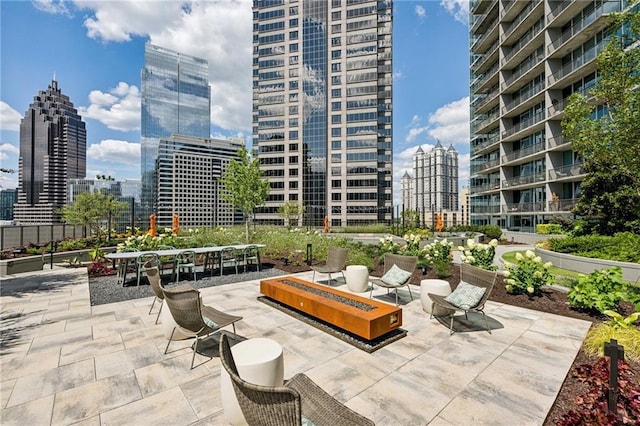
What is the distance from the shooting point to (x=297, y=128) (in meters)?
55.1

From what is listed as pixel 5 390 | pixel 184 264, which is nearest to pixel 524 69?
pixel 184 264

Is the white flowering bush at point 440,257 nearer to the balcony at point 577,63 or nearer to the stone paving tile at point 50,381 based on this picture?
the stone paving tile at point 50,381

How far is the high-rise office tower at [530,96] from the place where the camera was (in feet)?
70.4

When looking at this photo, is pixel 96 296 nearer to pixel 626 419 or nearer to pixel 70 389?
pixel 70 389

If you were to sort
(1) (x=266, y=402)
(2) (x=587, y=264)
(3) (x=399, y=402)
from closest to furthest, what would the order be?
1. (1) (x=266, y=402)
2. (3) (x=399, y=402)
3. (2) (x=587, y=264)

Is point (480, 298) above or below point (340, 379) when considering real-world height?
above

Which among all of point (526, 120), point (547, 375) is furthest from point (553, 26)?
point (547, 375)

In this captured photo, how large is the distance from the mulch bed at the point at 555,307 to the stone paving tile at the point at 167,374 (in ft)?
13.1

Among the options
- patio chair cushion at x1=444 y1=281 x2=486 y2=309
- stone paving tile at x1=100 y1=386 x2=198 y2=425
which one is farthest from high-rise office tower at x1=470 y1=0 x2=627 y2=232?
stone paving tile at x1=100 y1=386 x2=198 y2=425

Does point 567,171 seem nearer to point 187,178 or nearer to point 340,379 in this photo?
point 340,379

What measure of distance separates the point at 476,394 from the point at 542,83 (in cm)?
3176

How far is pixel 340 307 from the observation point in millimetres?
4781

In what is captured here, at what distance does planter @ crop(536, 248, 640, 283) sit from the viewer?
338 inches

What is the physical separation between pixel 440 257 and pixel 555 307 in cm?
332
